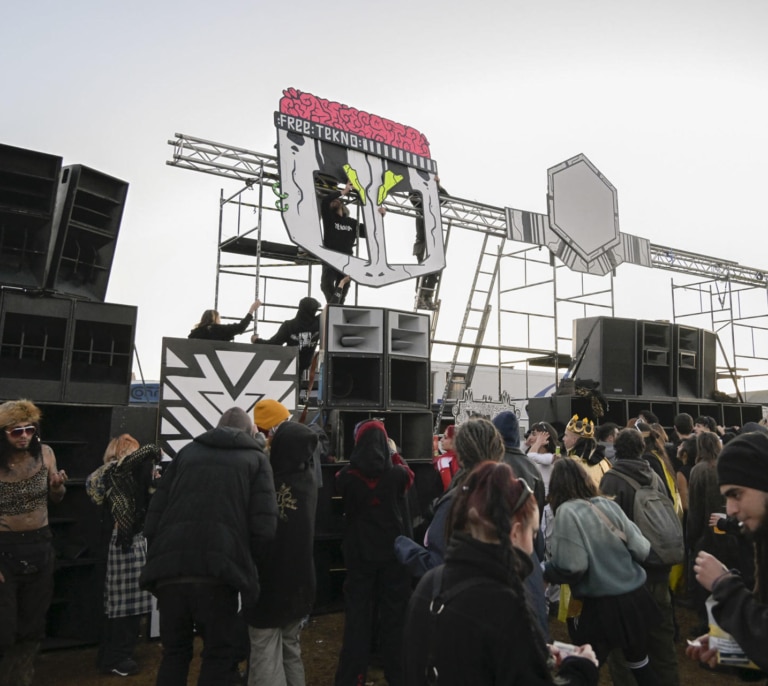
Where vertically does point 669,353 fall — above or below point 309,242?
below

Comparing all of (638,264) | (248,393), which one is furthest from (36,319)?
(638,264)

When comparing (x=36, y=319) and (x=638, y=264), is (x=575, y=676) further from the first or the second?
(x=638, y=264)

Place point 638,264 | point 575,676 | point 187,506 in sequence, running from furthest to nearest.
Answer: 1. point 638,264
2. point 187,506
3. point 575,676

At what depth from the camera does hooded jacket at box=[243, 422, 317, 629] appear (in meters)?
3.00

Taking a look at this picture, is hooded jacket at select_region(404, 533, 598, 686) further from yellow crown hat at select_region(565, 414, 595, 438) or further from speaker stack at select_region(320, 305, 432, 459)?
speaker stack at select_region(320, 305, 432, 459)

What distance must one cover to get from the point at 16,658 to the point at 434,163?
695cm

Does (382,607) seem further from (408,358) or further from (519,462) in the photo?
(408,358)

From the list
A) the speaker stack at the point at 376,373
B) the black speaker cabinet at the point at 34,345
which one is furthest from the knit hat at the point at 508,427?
the black speaker cabinet at the point at 34,345

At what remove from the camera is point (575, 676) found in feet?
5.03

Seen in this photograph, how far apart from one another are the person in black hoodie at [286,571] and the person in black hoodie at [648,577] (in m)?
1.53

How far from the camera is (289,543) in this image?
3.09 m

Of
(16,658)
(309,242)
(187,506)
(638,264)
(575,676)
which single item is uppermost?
(638,264)

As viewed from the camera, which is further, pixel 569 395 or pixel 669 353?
pixel 669 353

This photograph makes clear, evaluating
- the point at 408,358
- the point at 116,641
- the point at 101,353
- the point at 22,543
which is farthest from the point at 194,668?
the point at 408,358
